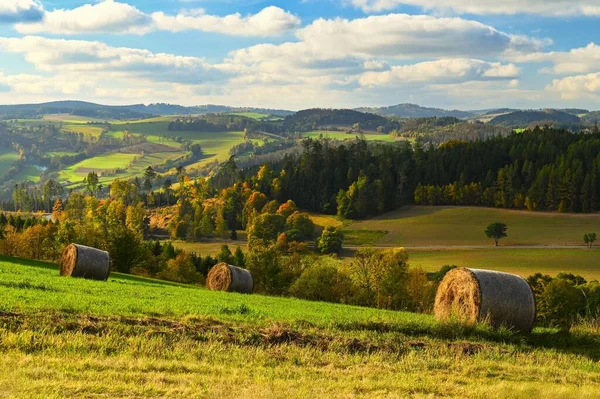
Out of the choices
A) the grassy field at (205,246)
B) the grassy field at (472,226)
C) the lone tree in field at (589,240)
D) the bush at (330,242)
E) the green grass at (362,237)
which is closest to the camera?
the lone tree in field at (589,240)

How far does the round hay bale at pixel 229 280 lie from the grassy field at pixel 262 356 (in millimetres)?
22919

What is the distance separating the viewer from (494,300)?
2014 cm

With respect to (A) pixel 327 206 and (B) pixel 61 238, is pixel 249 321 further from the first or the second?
(A) pixel 327 206

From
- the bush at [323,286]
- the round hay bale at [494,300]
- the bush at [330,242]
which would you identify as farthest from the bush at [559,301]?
the bush at [330,242]

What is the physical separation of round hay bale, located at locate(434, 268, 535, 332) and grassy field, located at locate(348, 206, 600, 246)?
3877 inches

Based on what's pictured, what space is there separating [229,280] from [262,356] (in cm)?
2949

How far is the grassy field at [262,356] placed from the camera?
33.8 feet

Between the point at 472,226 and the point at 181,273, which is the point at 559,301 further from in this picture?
the point at 472,226

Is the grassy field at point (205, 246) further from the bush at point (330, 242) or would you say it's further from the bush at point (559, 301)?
the bush at point (559, 301)

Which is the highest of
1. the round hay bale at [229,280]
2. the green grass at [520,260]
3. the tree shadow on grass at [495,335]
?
the tree shadow on grass at [495,335]

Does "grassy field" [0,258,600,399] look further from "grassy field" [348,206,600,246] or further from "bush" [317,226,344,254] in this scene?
"grassy field" [348,206,600,246]

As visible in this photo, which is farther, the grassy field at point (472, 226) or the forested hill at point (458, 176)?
the forested hill at point (458, 176)

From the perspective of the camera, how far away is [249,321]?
1744 cm

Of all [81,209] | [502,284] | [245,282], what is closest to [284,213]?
[81,209]
